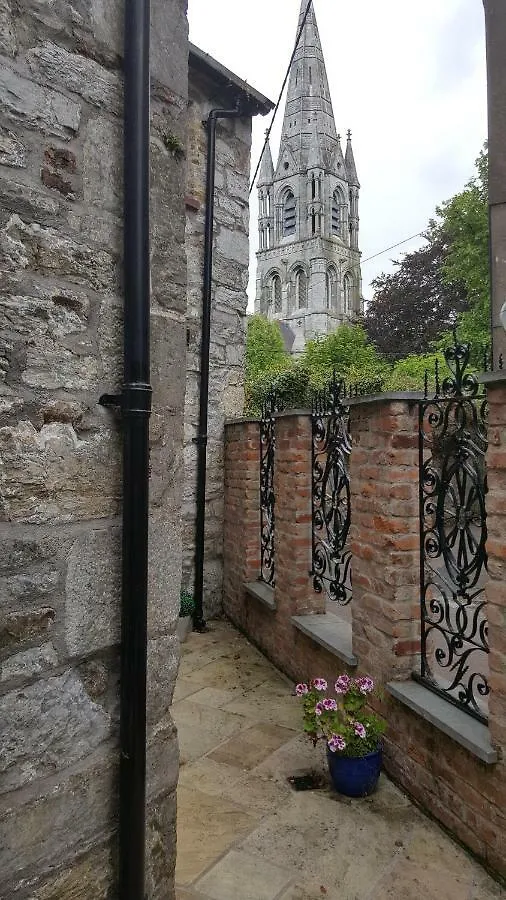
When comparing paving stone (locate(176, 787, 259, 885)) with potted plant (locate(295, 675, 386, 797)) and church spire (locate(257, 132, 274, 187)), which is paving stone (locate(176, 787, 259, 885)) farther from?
church spire (locate(257, 132, 274, 187))

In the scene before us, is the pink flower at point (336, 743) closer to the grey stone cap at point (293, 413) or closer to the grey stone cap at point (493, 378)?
the grey stone cap at point (493, 378)

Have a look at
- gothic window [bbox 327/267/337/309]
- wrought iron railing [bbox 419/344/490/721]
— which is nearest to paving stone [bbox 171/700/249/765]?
wrought iron railing [bbox 419/344/490/721]

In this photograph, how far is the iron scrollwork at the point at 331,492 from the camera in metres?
3.67

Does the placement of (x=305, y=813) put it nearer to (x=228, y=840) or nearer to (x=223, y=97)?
(x=228, y=840)

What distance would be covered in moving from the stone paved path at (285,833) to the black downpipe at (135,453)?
89cm

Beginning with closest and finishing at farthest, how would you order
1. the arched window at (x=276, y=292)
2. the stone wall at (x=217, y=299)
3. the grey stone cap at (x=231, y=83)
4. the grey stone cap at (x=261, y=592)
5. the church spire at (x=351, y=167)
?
the grey stone cap at (x=261, y=592)
the grey stone cap at (x=231, y=83)
the stone wall at (x=217, y=299)
the arched window at (x=276, y=292)
the church spire at (x=351, y=167)

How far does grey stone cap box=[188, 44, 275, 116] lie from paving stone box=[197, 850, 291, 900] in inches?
233

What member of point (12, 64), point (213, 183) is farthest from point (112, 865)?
point (213, 183)

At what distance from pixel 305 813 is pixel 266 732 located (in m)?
0.78

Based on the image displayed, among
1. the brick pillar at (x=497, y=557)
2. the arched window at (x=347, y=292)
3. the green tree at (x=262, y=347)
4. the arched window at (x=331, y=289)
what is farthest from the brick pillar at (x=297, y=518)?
the arched window at (x=347, y=292)

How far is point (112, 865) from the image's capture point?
59.2 inches

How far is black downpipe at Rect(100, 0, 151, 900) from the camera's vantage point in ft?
4.88

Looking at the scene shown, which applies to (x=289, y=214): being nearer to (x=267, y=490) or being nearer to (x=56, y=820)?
(x=267, y=490)

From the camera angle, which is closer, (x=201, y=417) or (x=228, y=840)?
(x=228, y=840)
